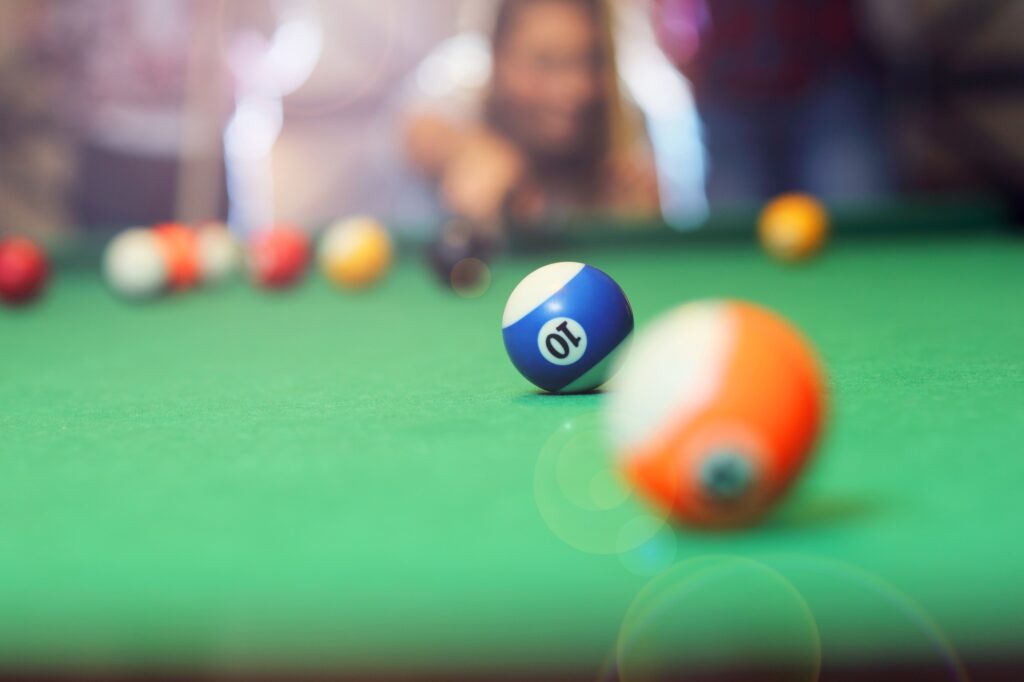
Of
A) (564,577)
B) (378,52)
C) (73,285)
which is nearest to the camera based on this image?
(564,577)

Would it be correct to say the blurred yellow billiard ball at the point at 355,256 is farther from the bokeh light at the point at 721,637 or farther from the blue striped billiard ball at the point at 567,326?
the bokeh light at the point at 721,637

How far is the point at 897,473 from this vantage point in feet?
4.50

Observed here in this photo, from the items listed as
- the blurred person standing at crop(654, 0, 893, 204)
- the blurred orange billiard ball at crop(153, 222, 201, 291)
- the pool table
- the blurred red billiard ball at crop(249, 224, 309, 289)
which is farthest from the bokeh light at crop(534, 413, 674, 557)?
the blurred person standing at crop(654, 0, 893, 204)

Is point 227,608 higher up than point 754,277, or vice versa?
point 754,277

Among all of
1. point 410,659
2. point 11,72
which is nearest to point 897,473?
point 410,659

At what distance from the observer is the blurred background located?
7934 mm

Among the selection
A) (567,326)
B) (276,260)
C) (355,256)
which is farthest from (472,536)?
(276,260)

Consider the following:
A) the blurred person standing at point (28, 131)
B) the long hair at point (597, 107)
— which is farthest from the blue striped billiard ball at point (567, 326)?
the blurred person standing at point (28, 131)

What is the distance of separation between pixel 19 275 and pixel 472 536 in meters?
3.99

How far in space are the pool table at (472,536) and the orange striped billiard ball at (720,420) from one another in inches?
2.1

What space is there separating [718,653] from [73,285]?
5093 millimetres

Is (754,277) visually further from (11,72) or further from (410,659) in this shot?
(11,72)

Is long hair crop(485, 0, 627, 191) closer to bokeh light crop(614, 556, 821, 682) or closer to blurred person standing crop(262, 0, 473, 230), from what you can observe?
blurred person standing crop(262, 0, 473, 230)

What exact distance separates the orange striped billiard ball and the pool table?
0.05m
